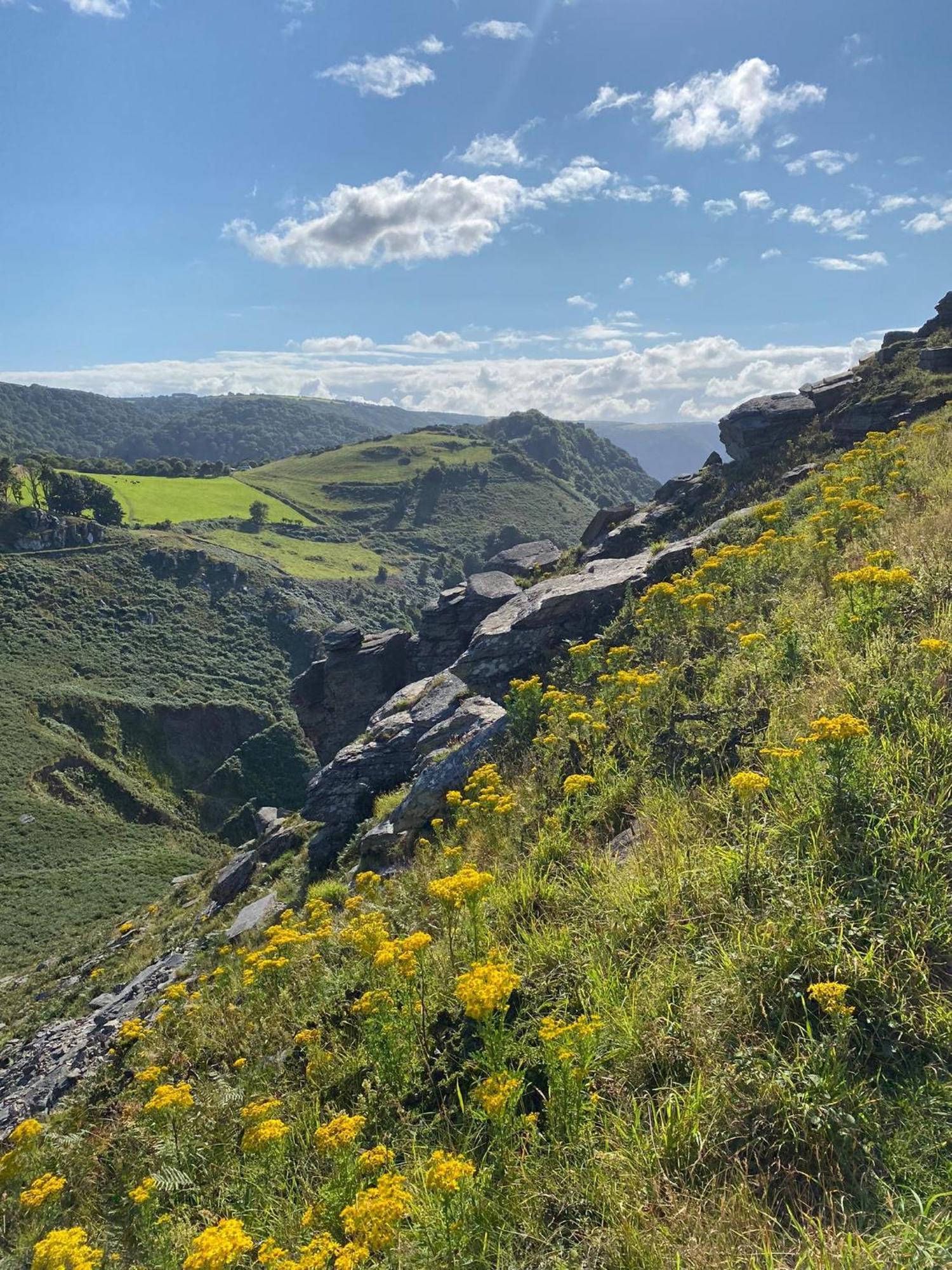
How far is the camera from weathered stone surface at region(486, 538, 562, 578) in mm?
29391

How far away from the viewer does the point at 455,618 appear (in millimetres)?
27188

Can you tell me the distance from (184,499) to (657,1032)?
136m

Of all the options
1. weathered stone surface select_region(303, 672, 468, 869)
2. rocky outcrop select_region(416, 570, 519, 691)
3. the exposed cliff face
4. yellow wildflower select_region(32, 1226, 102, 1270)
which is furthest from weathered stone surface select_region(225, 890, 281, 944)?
the exposed cliff face

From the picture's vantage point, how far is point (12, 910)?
3509 cm

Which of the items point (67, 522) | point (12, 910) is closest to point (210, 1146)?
point (12, 910)

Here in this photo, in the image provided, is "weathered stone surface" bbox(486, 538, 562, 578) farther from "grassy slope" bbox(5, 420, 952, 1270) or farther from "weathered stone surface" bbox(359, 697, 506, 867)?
"grassy slope" bbox(5, 420, 952, 1270)

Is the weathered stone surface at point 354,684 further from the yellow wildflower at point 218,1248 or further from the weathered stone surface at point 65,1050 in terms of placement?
the yellow wildflower at point 218,1248

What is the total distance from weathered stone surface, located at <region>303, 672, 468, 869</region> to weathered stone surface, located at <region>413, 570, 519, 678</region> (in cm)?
889

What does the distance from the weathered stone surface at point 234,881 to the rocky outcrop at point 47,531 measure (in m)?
79.1

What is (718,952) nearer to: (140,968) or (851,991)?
(851,991)

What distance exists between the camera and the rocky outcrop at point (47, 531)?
267 feet

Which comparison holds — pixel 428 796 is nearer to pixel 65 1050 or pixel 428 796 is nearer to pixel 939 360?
pixel 65 1050

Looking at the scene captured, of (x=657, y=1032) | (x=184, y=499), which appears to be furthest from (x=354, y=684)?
(x=184, y=499)

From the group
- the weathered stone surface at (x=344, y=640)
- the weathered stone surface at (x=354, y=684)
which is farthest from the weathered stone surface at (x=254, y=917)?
the weathered stone surface at (x=344, y=640)
